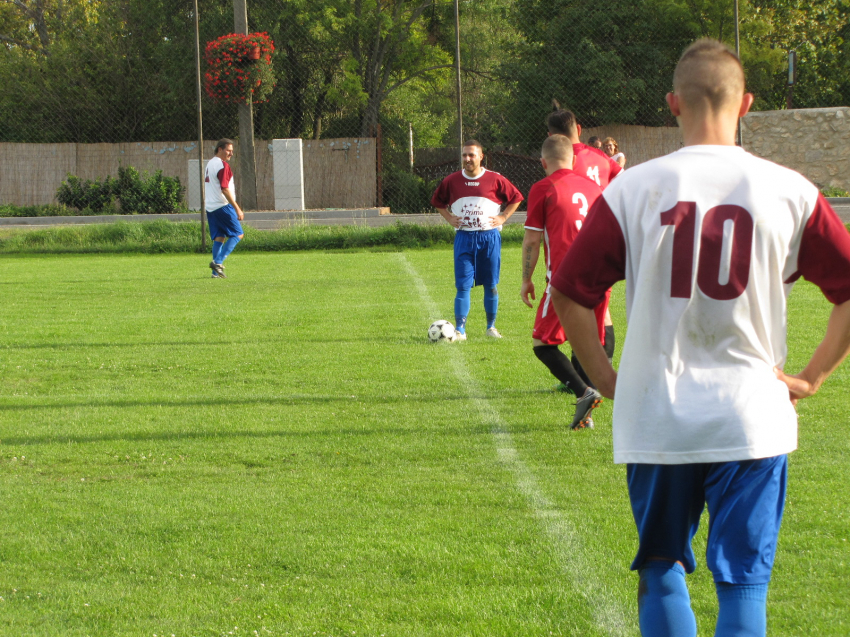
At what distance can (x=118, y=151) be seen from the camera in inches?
1121

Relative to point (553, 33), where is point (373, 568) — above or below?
below

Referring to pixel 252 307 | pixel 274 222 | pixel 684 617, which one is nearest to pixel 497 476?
pixel 684 617

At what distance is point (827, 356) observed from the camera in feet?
7.39

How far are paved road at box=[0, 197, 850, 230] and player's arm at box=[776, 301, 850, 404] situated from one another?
18583 millimetres

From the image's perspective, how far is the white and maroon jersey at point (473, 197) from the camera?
9.09 m

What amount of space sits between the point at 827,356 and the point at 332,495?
277cm

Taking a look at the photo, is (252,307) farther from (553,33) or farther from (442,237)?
(553,33)

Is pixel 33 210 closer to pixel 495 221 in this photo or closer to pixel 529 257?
pixel 495 221

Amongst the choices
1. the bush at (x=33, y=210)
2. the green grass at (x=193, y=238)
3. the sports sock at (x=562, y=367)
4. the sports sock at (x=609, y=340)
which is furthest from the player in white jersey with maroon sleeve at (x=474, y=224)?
the bush at (x=33, y=210)

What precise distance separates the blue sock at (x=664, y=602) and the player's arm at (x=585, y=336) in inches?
17.4

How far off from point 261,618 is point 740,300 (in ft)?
6.53

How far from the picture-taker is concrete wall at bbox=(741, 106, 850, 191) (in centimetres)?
2364

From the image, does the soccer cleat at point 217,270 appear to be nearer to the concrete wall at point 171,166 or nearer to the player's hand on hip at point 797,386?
the concrete wall at point 171,166

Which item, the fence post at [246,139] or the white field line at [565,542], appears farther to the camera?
the fence post at [246,139]
